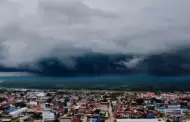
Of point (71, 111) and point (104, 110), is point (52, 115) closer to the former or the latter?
point (71, 111)

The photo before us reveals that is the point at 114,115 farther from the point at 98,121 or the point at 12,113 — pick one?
the point at 12,113

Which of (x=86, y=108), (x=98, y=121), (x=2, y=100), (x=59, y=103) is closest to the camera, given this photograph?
(x=98, y=121)

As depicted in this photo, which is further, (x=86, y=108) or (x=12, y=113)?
(x=86, y=108)

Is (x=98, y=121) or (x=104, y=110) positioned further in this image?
(x=104, y=110)

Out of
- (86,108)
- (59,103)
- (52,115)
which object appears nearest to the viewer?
(52,115)

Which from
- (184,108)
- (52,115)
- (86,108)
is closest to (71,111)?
(86,108)

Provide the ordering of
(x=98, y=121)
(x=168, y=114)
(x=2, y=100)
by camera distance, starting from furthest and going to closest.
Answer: (x=2, y=100), (x=168, y=114), (x=98, y=121)

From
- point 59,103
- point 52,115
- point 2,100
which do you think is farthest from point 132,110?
point 2,100

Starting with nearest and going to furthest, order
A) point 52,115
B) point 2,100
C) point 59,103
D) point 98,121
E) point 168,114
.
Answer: point 98,121
point 52,115
point 168,114
point 59,103
point 2,100
